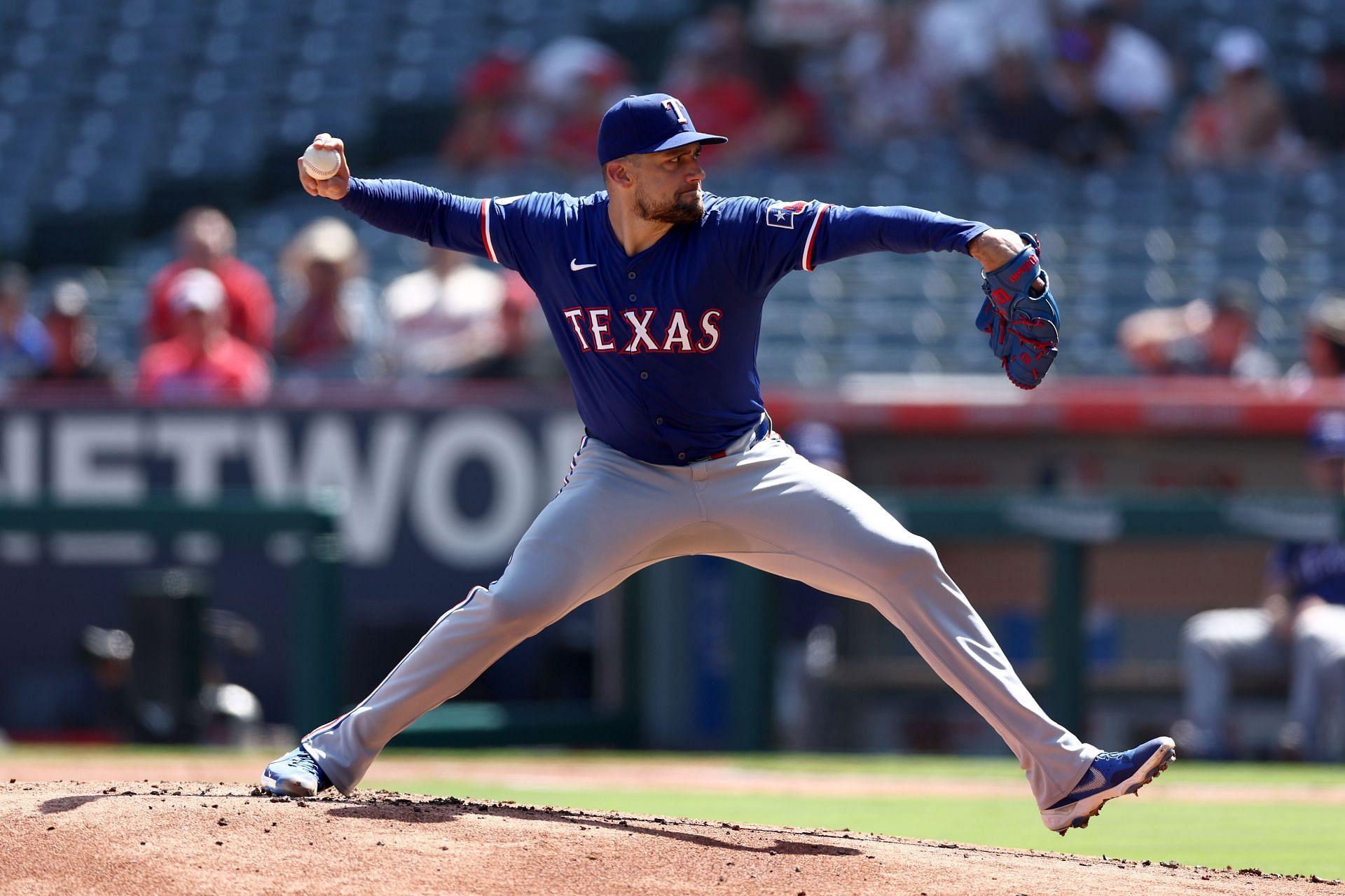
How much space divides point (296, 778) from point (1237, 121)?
868 centimetres

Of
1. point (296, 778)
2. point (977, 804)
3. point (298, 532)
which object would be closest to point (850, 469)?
point (298, 532)

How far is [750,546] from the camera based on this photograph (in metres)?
4.27

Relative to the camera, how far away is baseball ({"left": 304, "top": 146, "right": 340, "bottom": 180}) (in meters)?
4.24

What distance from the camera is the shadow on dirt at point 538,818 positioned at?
4.00 metres

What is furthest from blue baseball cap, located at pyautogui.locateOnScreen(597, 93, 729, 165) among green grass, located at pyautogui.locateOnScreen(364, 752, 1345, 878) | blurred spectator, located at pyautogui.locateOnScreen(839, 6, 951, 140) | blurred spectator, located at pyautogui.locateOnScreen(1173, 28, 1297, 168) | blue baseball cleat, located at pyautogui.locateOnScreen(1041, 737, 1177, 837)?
blurred spectator, located at pyautogui.locateOnScreen(839, 6, 951, 140)

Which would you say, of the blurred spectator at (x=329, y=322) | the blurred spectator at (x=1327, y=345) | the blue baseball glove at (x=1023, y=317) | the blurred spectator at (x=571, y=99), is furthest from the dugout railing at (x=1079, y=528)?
the blurred spectator at (x=571, y=99)

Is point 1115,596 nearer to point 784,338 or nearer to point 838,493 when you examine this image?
point 784,338

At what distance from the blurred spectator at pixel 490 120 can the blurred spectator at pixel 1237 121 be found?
169 inches

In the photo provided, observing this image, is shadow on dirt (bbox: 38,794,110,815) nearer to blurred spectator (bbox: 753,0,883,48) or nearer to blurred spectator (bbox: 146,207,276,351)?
blurred spectator (bbox: 146,207,276,351)

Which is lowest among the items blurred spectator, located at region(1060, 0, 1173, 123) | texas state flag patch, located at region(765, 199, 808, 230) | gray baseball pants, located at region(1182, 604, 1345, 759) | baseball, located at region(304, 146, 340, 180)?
gray baseball pants, located at region(1182, 604, 1345, 759)

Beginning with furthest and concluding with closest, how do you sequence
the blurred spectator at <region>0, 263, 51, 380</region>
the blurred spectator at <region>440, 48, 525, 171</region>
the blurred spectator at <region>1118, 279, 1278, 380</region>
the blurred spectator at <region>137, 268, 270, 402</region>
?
the blurred spectator at <region>440, 48, 525, 171</region> < the blurred spectator at <region>0, 263, 51, 380</region> < the blurred spectator at <region>137, 268, 270, 402</region> < the blurred spectator at <region>1118, 279, 1278, 380</region>

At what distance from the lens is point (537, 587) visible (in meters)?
4.07

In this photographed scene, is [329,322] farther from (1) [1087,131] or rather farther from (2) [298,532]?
(1) [1087,131]

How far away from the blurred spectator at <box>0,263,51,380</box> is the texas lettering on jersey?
276 inches
